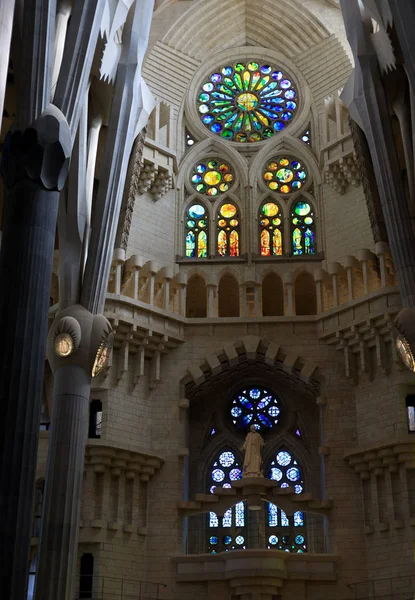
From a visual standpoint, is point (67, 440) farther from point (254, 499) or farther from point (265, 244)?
point (265, 244)

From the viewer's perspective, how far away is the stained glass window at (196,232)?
24938 mm

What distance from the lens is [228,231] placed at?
83.1ft

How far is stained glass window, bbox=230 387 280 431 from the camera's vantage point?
24250 mm

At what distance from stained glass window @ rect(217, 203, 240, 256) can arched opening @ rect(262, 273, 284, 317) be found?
126 centimetres

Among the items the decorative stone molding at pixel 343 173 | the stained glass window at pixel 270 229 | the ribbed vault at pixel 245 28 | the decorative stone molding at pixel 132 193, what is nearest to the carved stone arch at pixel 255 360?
the stained glass window at pixel 270 229

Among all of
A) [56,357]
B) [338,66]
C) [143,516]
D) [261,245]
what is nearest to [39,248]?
[56,357]

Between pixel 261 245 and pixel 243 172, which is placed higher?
pixel 243 172

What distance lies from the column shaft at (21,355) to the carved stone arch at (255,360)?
36.3 ft

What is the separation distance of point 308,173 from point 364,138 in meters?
4.24

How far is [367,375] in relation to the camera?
22.0 metres

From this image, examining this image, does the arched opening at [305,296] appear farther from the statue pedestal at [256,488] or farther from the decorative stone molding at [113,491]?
the decorative stone molding at [113,491]

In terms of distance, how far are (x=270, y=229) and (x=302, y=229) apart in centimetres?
91

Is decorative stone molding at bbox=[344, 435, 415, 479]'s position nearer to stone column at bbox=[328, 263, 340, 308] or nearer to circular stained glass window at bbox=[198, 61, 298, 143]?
stone column at bbox=[328, 263, 340, 308]

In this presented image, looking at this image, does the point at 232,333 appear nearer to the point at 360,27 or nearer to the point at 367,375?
the point at 367,375
